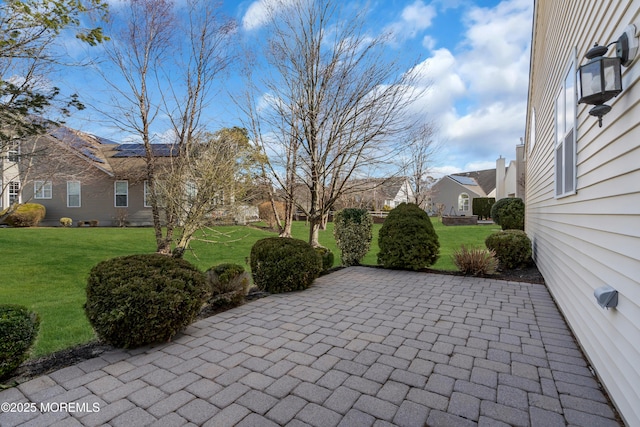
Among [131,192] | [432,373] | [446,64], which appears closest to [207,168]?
[432,373]

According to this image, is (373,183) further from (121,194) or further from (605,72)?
(121,194)

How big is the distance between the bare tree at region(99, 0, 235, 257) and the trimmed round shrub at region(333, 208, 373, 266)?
3.88 meters

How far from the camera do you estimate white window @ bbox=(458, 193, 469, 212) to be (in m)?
33.7

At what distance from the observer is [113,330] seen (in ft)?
9.60

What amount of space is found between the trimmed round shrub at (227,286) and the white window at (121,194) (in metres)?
16.5

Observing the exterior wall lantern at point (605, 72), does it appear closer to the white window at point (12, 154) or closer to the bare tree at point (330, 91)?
the bare tree at point (330, 91)

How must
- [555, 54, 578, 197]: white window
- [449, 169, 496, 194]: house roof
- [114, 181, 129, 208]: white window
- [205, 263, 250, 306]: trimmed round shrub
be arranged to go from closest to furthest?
[555, 54, 578, 197]: white window < [205, 263, 250, 306]: trimmed round shrub < [114, 181, 129, 208]: white window < [449, 169, 496, 194]: house roof

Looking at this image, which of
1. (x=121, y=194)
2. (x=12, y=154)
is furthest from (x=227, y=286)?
(x=121, y=194)

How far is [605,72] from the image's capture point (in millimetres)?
2088

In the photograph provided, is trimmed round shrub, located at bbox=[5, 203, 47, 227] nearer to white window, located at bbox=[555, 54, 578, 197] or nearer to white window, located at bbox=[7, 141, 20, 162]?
white window, located at bbox=[7, 141, 20, 162]

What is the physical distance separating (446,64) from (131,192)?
1791 cm

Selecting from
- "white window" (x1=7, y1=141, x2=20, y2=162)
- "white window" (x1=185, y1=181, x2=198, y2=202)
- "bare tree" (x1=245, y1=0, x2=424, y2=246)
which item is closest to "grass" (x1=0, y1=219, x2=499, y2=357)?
"white window" (x1=185, y1=181, x2=198, y2=202)

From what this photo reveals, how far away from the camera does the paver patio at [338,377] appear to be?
2074 mm

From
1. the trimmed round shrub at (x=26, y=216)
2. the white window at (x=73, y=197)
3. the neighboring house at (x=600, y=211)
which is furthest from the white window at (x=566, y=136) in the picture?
the white window at (x=73, y=197)
